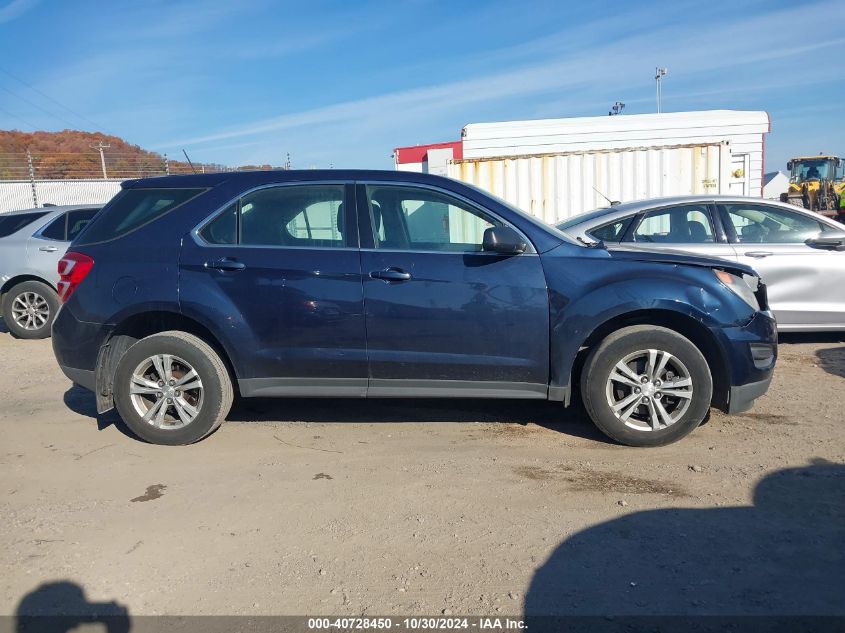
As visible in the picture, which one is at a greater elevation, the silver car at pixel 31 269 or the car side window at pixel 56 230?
the car side window at pixel 56 230

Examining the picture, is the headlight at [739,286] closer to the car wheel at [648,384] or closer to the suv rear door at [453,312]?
the car wheel at [648,384]

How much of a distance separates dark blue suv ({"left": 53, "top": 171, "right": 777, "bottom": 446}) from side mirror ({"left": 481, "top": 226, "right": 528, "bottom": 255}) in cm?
1

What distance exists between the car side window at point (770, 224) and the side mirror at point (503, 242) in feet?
11.6

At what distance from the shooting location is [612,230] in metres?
7.09

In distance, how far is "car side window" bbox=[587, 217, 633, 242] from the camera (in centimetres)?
706

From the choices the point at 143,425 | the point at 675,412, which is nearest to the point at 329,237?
the point at 143,425

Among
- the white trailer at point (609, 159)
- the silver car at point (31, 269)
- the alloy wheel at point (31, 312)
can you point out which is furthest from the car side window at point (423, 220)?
the white trailer at point (609, 159)

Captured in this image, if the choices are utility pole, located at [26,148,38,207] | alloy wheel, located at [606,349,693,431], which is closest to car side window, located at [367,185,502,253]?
alloy wheel, located at [606,349,693,431]

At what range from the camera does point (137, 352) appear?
15.7 ft

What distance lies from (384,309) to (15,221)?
722 cm

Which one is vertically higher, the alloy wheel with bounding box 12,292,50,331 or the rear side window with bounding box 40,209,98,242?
the rear side window with bounding box 40,209,98,242

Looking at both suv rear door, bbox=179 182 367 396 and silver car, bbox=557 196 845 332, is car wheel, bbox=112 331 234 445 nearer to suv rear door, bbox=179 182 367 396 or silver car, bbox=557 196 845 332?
suv rear door, bbox=179 182 367 396

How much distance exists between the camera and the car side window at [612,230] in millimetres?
7059

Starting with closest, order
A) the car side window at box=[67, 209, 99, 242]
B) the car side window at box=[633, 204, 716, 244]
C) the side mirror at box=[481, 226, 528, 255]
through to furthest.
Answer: the side mirror at box=[481, 226, 528, 255], the car side window at box=[633, 204, 716, 244], the car side window at box=[67, 209, 99, 242]
